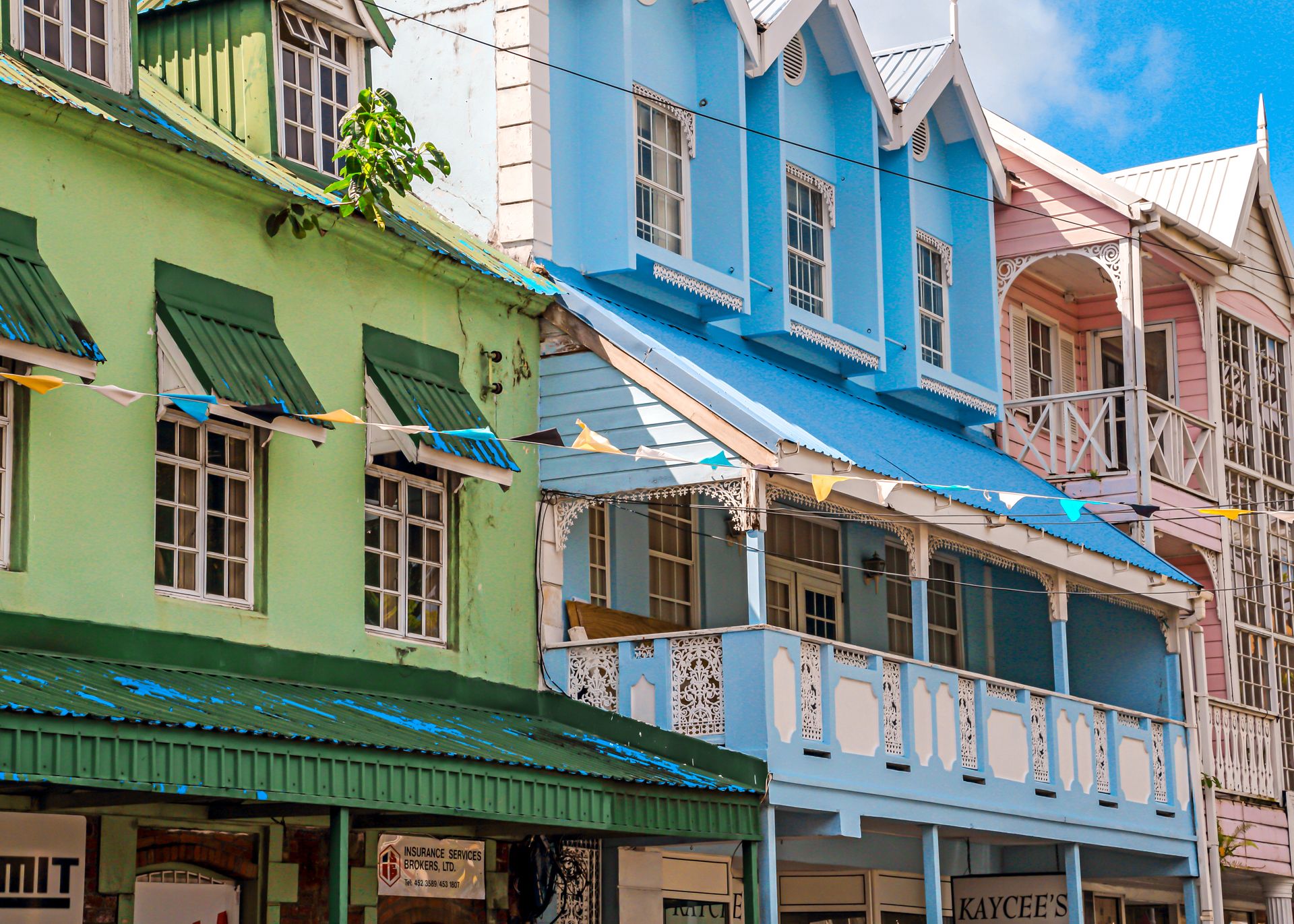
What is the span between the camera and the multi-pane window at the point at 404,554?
586 inches

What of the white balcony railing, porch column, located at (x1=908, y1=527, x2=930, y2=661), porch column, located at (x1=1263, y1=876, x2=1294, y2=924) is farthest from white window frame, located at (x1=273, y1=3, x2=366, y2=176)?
porch column, located at (x1=1263, y1=876, x2=1294, y2=924)

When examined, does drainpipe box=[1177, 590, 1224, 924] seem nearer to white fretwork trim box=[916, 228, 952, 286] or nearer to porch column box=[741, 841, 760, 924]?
white fretwork trim box=[916, 228, 952, 286]

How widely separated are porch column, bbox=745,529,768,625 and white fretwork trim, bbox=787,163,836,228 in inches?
230

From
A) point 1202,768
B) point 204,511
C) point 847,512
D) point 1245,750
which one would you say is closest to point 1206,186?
point 1245,750

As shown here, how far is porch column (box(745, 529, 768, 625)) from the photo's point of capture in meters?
15.6

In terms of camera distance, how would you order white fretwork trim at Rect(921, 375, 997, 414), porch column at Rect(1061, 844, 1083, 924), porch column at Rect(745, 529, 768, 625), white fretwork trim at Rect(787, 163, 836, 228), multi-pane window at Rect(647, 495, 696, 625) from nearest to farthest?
porch column at Rect(745, 529, 768, 625) < multi-pane window at Rect(647, 495, 696, 625) < porch column at Rect(1061, 844, 1083, 924) < white fretwork trim at Rect(787, 163, 836, 228) < white fretwork trim at Rect(921, 375, 997, 414)

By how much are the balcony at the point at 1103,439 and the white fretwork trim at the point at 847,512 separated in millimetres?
6179

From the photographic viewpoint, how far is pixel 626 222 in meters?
17.5

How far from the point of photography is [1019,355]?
25.5 m

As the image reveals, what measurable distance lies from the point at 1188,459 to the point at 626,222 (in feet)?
34.2

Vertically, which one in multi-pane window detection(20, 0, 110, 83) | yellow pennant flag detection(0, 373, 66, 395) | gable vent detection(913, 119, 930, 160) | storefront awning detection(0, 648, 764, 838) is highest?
gable vent detection(913, 119, 930, 160)

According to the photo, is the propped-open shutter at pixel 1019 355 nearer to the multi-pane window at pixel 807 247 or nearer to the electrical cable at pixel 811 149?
the electrical cable at pixel 811 149

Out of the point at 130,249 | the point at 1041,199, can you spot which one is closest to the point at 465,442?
the point at 130,249

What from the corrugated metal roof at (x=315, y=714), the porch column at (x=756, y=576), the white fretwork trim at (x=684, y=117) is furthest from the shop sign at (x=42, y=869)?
the white fretwork trim at (x=684, y=117)
